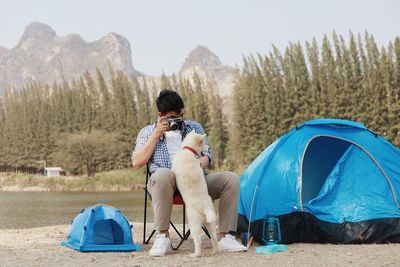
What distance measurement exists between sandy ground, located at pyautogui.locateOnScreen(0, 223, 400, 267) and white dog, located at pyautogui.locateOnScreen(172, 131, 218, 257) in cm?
20

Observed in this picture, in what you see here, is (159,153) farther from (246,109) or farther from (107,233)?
(246,109)

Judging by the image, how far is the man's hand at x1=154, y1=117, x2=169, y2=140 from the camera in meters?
4.14

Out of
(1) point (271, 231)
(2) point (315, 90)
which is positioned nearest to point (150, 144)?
(1) point (271, 231)

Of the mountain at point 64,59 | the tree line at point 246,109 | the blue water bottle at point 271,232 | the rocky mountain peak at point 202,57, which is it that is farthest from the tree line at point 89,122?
the rocky mountain peak at point 202,57

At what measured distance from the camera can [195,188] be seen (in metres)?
3.75

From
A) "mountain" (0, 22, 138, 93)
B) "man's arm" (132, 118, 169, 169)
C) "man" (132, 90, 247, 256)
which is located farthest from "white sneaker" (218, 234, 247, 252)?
"mountain" (0, 22, 138, 93)

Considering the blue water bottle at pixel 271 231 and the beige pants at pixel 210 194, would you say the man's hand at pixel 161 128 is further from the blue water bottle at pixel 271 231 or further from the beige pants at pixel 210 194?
the blue water bottle at pixel 271 231

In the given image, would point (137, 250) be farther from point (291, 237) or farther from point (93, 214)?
point (291, 237)

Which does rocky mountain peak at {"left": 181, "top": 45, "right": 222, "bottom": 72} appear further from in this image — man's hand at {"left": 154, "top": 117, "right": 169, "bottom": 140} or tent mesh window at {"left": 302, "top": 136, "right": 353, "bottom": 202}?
man's hand at {"left": 154, "top": 117, "right": 169, "bottom": 140}

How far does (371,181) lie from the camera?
491 centimetres

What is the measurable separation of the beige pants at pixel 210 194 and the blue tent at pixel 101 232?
39 cm

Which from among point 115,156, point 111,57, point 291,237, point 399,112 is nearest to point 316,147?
point 291,237

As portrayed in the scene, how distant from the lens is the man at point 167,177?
391 centimetres

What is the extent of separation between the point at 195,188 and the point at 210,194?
0.40m
